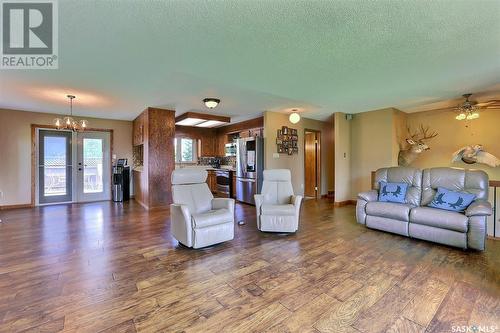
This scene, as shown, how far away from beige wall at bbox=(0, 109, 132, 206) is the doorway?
20 centimetres

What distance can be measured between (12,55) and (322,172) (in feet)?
22.5

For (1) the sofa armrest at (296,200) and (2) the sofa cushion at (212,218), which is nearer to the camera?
(2) the sofa cushion at (212,218)

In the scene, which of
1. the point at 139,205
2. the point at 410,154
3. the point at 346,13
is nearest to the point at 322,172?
the point at 410,154

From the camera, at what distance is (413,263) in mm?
2713

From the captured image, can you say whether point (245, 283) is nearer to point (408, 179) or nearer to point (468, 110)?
point (408, 179)

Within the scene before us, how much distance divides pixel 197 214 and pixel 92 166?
16.7 ft

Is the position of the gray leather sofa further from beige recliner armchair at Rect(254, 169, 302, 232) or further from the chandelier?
the chandelier

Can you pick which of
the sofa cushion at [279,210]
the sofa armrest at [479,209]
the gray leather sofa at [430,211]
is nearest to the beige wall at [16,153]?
the sofa cushion at [279,210]

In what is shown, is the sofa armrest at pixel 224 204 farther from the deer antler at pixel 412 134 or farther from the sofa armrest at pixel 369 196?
the deer antler at pixel 412 134

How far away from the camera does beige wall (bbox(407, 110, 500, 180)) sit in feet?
16.4

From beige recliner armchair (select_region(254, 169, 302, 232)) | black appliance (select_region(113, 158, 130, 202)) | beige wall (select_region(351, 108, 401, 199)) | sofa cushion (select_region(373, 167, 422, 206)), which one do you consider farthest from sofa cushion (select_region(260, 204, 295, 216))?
black appliance (select_region(113, 158, 130, 202))

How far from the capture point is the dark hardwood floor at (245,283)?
1.74 m

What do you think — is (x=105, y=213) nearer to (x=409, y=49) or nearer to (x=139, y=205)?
(x=139, y=205)

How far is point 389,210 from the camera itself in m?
3.75
